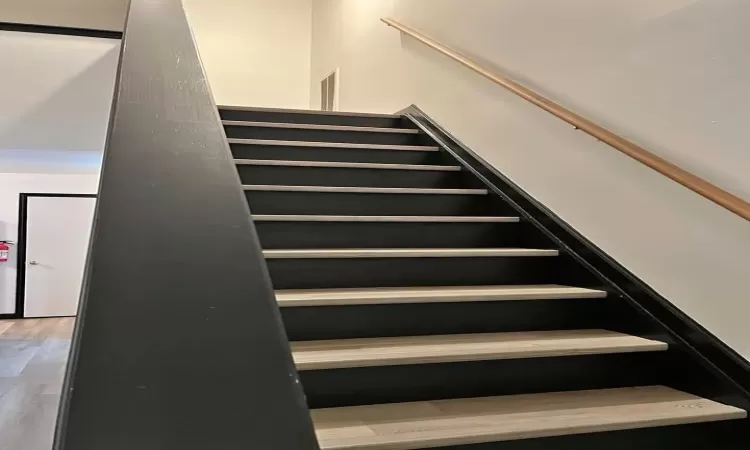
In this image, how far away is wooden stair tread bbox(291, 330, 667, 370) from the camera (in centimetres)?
158

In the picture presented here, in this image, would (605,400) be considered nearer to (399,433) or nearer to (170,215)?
(399,433)

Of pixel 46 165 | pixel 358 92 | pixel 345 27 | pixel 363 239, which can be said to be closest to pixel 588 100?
pixel 363 239

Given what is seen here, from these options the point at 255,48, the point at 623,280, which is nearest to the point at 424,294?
the point at 623,280

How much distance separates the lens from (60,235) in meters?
8.59

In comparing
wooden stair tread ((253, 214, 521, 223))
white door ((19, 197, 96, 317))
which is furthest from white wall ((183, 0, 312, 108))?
wooden stair tread ((253, 214, 521, 223))

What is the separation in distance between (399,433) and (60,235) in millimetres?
8386

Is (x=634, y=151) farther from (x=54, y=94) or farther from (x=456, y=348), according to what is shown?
(x=54, y=94)

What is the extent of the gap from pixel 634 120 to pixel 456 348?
99 cm

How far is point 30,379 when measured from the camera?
522 cm

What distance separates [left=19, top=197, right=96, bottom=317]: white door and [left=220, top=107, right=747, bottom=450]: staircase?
21.8ft

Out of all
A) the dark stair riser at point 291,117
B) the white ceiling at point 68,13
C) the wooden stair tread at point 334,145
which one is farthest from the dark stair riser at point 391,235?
the white ceiling at point 68,13

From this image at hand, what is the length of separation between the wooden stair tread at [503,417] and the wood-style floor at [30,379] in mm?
1532

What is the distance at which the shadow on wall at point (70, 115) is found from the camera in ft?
16.0

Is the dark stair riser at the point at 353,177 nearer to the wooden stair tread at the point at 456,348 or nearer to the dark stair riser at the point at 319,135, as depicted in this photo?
the dark stair riser at the point at 319,135
